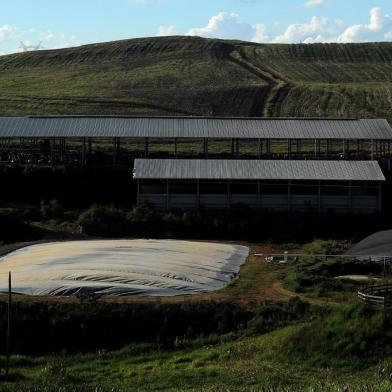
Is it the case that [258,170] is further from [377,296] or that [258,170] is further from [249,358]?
[249,358]

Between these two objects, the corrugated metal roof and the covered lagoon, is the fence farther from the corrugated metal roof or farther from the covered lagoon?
the corrugated metal roof

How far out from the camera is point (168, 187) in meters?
44.8

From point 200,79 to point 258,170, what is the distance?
52.0 m

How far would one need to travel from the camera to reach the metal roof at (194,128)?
5097 centimetres

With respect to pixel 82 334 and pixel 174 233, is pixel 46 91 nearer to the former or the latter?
pixel 174 233

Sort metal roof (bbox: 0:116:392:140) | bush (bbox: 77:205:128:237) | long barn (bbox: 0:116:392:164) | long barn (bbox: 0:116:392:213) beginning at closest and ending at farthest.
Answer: bush (bbox: 77:205:128:237) → long barn (bbox: 0:116:392:213) → long barn (bbox: 0:116:392:164) → metal roof (bbox: 0:116:392:140)

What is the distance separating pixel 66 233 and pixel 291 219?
10757 millimetres

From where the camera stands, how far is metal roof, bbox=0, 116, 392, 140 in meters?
51.0

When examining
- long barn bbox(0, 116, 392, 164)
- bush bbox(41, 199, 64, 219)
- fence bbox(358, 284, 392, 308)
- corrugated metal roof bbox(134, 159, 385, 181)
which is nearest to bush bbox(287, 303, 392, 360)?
fence bbox(358, 284, 392, 308)

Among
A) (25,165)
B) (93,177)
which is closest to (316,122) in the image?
(93,177)

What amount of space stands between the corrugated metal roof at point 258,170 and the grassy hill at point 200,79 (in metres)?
31.9

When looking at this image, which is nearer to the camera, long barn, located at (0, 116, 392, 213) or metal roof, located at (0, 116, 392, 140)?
long barn, located at (0, 116, 392, 213)

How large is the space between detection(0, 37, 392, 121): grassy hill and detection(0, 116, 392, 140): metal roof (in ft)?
81.0

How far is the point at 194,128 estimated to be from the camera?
172 ft
